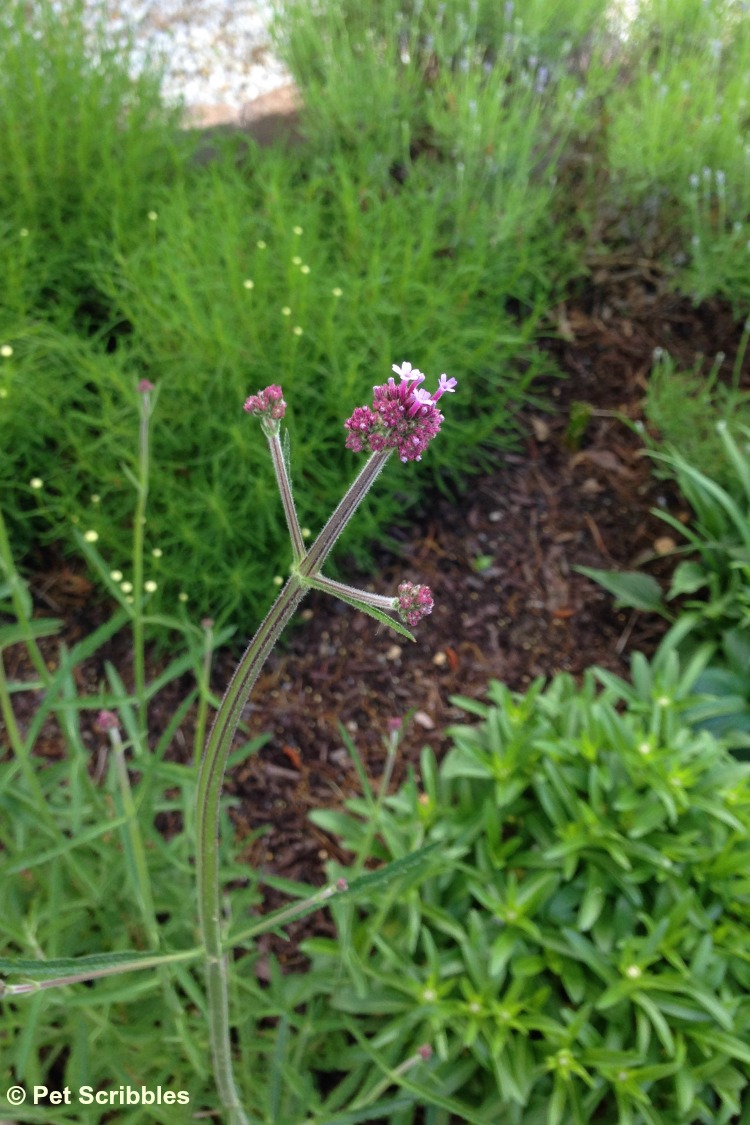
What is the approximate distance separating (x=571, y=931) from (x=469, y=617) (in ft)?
3.23

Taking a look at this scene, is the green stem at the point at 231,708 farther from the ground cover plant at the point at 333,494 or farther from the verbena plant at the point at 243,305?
the verbena plant at the point at 243,305

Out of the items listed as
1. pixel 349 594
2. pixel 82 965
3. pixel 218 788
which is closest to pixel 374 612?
pixel 349 594

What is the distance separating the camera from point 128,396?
2.21m

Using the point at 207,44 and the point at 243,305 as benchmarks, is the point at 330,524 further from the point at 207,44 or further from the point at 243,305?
the point at 207,44

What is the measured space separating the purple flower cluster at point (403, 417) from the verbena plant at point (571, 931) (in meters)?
0.91


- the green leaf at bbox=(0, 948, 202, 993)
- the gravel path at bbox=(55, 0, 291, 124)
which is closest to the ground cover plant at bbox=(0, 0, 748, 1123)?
the green leaf at bbox=(0, 948, 202, 993)

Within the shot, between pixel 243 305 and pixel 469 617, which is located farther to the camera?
pixel 469 617

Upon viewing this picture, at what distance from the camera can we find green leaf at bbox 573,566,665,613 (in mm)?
2395

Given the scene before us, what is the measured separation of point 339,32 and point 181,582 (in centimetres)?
242

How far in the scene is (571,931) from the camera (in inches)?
61.9

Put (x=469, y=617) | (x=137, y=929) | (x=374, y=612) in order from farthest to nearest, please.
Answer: (x=469, y=617)
(x=137, y=929)
(x=374, y=612)

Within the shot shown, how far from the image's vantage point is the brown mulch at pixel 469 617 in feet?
6.97

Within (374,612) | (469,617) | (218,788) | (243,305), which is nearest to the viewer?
(374,612)

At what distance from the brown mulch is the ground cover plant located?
11 millimetres
